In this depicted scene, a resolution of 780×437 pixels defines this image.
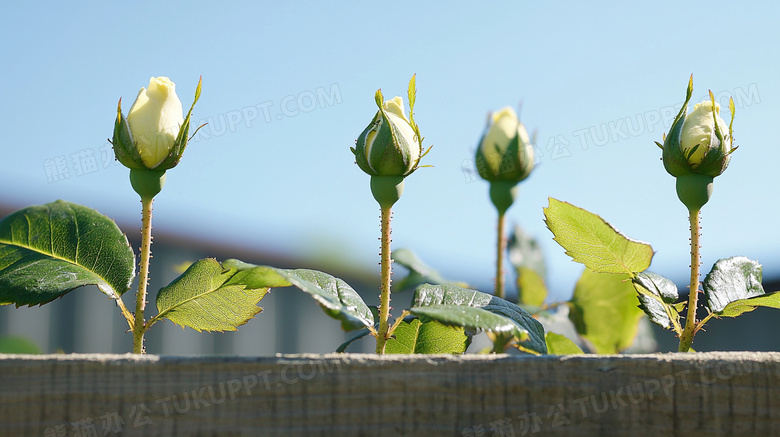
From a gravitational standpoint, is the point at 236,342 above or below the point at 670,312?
below

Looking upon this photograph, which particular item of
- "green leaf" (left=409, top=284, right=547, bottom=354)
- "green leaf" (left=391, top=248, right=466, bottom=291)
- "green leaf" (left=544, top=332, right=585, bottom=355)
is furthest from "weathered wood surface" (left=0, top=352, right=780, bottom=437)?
"green leaf" (left=391, top=248, right=466, bottom=291)

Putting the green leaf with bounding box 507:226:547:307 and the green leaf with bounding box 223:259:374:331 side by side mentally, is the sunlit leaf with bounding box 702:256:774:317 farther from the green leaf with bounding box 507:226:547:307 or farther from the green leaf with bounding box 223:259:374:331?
the green leaf with bounding box 507:226:547:307

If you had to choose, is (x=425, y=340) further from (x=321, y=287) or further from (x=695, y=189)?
(x=695, y=189)

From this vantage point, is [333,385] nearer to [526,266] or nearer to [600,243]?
[600,243]

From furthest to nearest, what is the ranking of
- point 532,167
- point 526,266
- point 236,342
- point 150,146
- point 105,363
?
point 236,342
point 526,266
point 532,167
point 150,146
point 105,363

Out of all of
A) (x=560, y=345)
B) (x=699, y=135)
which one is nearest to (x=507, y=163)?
(x=560, y=345)

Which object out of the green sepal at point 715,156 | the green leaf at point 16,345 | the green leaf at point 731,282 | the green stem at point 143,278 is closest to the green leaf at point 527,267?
the green leaf at point 731,282

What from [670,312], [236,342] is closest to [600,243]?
[670,312]

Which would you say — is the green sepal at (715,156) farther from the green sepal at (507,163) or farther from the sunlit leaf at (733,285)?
the green sepal at (507,163)
